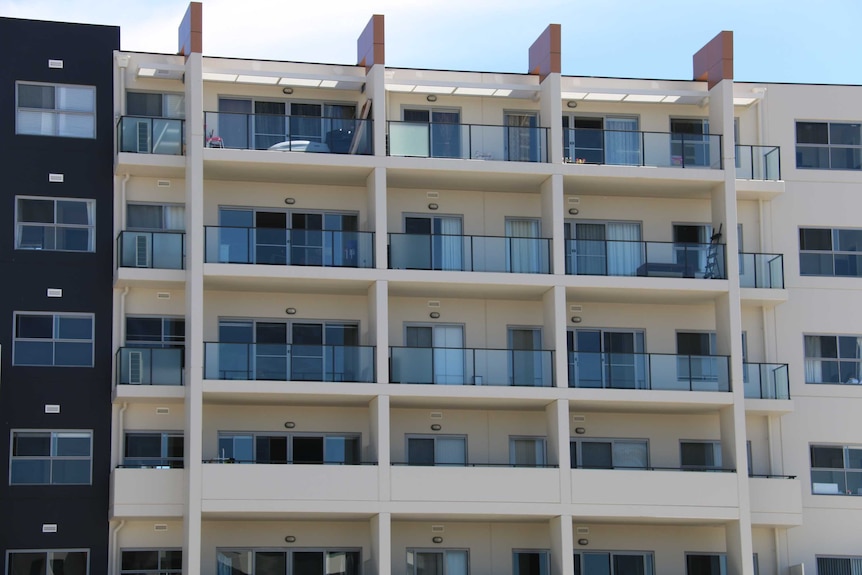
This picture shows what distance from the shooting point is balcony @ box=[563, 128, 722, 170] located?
142 feet

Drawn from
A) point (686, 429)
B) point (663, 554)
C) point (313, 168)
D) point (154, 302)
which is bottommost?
point (663, 554)

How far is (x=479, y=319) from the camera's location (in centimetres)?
4309

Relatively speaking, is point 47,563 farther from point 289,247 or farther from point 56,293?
point 289,247

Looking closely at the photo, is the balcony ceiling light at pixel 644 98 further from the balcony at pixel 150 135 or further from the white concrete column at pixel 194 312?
the balcony at pixel 150 135

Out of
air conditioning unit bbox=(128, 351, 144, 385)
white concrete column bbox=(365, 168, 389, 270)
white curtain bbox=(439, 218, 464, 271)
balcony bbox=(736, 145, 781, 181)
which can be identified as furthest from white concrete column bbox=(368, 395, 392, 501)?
balcony bbox=(736, 145, 781, 181)

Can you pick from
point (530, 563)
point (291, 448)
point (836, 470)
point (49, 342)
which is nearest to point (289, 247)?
point (291, 448)

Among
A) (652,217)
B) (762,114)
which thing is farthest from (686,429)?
(762,114)

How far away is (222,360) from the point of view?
40.3 metres

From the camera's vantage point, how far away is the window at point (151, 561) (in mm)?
40094

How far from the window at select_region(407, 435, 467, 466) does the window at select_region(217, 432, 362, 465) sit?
1.32 metres

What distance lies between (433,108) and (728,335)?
9200 mm

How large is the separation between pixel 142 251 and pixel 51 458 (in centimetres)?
521

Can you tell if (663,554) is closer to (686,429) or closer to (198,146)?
(686,429)

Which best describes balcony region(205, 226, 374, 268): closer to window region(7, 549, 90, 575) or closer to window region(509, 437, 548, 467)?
window region(509, 437, 548, 467)
